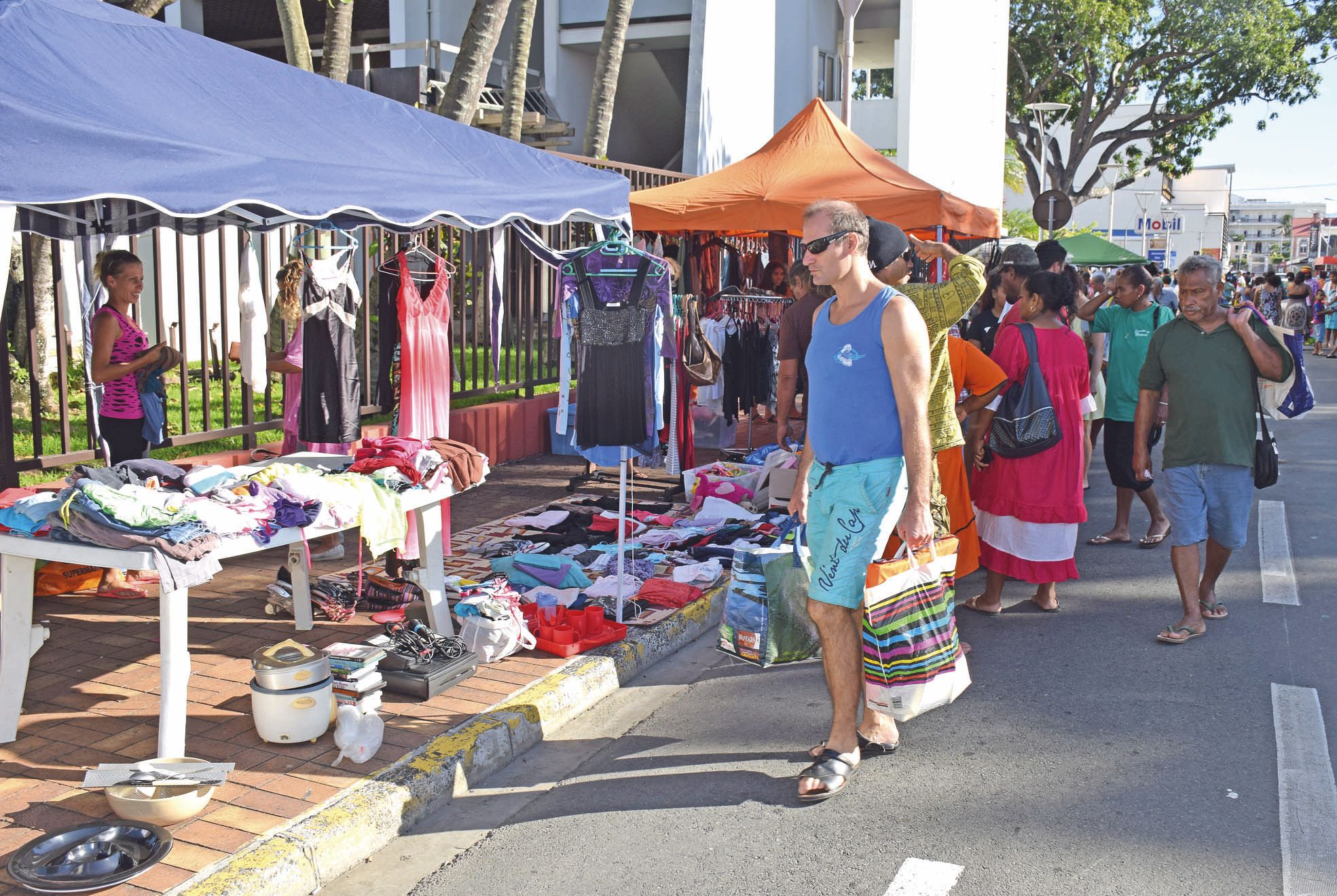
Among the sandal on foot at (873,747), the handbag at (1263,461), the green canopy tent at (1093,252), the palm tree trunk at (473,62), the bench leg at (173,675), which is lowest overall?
the sandal on foot at (873,747)

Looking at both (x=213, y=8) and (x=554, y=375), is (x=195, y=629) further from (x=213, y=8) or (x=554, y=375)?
(x=213, y=8)

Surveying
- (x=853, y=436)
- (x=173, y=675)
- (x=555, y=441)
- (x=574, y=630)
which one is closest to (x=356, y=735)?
(x=173, y=675)

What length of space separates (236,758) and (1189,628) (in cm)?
488

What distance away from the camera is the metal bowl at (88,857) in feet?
11.3

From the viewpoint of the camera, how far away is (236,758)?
4.51m

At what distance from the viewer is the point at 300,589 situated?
612 cm

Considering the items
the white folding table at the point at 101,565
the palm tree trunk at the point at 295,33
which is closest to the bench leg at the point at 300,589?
the white folding table at the point at 101,565

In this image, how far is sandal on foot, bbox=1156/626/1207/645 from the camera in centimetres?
612

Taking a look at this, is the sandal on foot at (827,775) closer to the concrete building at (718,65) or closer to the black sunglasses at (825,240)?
the black sunglasses at (825,240)

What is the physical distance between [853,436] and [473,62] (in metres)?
8.15

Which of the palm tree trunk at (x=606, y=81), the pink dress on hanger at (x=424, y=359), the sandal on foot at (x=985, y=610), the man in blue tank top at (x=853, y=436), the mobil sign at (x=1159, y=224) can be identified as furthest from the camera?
the mobil sign at (x=1159, y=224)

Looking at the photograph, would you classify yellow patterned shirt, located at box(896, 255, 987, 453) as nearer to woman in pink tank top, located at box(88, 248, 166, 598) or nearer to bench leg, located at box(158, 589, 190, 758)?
bench leg, located at box(158, 589, 190, 758)

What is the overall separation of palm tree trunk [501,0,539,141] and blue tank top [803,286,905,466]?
31.3 ft

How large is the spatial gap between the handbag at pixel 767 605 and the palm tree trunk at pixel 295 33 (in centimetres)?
804
